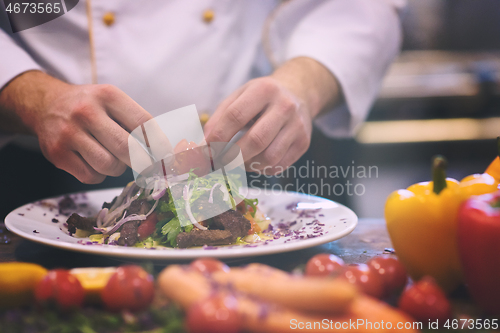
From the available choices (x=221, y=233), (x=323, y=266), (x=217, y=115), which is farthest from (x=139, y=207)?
(x=323, y=266)

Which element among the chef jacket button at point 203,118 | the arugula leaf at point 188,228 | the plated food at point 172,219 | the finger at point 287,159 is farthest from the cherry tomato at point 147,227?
the chef jacket button at point 203,118

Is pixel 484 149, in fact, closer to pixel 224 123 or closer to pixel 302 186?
pixel 302 186

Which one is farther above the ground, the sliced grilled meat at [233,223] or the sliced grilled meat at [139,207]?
the sliced grilled meat at [139,207]

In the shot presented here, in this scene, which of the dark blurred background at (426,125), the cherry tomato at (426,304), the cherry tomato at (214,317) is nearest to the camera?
the cherry tomato at (214,317)

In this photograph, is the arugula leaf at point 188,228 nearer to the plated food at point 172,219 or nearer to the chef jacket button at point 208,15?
the plated food at point 172,219

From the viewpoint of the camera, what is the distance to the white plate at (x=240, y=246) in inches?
39.2

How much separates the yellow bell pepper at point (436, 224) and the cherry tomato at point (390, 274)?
114 mm

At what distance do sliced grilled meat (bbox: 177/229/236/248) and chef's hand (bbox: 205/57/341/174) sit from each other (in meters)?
0.34

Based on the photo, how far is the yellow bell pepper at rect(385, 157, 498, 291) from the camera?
96cm

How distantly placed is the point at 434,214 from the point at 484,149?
4.84m

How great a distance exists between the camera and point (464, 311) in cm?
86

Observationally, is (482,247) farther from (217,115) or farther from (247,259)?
(217,115)

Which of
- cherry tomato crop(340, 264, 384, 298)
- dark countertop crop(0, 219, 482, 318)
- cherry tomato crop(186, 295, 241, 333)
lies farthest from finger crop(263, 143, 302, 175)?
cherry tomato crop(186, 295, 241, 333)

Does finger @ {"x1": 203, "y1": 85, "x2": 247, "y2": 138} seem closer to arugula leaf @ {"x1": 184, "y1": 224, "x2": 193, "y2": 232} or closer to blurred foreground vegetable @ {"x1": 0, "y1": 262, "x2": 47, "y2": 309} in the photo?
arugula leaf @ {"x1": 184, "y1": 224, "x2": 193, "y2": 232}
